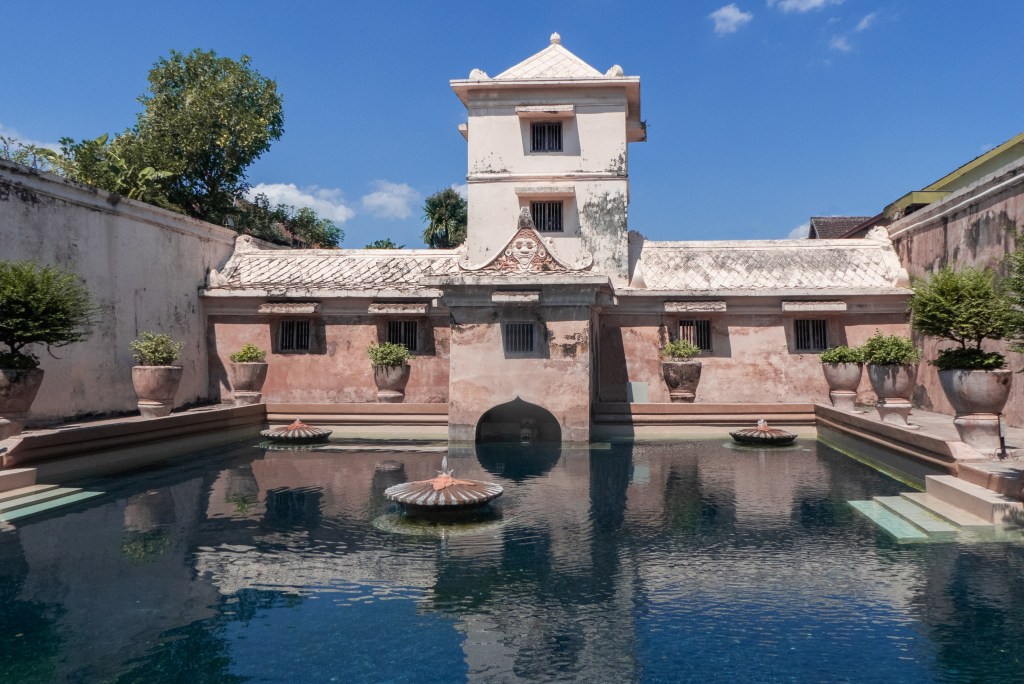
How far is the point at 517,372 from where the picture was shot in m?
13.1

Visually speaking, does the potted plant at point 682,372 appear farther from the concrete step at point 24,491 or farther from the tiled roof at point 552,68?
the concrete step at point 24,491

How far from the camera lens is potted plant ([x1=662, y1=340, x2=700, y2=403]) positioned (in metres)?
15.9

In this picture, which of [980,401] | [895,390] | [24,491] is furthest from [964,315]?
[24,491]

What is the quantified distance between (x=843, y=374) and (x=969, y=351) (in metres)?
5.17

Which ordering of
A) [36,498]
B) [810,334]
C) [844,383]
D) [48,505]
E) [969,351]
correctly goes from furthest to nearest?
[810,334]
[844,383]
[969,351]
[36,498]
[48,505]

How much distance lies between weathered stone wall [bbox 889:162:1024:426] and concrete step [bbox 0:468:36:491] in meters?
13.8

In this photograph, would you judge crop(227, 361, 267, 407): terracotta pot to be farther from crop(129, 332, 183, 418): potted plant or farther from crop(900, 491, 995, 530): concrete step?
crop(900, 491, 995, 530): concrete step

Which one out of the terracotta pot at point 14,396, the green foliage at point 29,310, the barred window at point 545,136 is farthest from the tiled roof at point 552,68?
the terracotta pot at point 14,396

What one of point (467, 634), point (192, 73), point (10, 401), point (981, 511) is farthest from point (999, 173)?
point (192, 73)

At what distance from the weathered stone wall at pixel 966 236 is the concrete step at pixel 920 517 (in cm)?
589

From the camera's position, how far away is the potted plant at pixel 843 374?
1420 centimetres

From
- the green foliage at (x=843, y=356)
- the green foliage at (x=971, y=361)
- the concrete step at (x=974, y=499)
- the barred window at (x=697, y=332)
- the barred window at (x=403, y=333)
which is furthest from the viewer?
the barred window at (x=403, y=333)

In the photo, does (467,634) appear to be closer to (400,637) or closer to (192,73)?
(400,637)

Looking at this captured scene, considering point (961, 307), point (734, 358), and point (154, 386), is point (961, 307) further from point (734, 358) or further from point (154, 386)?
point (154, 386)
